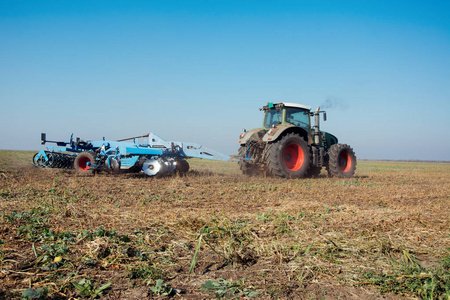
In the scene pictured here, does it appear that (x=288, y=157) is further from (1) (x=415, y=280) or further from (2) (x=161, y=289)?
(2) (x=161, y=289)

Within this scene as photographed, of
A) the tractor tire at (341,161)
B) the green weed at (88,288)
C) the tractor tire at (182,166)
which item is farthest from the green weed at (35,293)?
the tractor tire at (341,161)

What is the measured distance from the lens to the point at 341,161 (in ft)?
37.7

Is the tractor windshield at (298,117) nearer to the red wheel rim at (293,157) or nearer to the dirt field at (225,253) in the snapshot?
the red wheel rim at (293,157)

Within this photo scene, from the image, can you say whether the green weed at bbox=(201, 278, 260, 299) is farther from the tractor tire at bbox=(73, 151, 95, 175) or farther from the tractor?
the tractor tire at bbox=(73, 151, 95, 175)

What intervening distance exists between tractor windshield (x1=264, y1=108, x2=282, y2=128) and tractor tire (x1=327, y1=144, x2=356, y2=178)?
2.19 m

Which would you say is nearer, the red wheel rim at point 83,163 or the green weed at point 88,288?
the green weed at point 88,288

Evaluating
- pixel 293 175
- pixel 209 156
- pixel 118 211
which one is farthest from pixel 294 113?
pixel 118 211

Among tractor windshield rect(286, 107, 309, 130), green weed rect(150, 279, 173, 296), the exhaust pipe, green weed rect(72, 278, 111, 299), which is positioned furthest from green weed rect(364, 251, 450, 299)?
the exhaust pipe

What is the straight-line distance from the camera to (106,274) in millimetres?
2400

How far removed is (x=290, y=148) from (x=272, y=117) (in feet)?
4.49

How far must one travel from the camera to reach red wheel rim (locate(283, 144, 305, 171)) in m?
10.1

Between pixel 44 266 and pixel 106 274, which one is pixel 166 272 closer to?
pixel 106 274

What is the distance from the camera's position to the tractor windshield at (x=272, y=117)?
34.8 feet

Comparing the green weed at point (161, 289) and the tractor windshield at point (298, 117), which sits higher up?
the tractor windshield at point (298, 117)
